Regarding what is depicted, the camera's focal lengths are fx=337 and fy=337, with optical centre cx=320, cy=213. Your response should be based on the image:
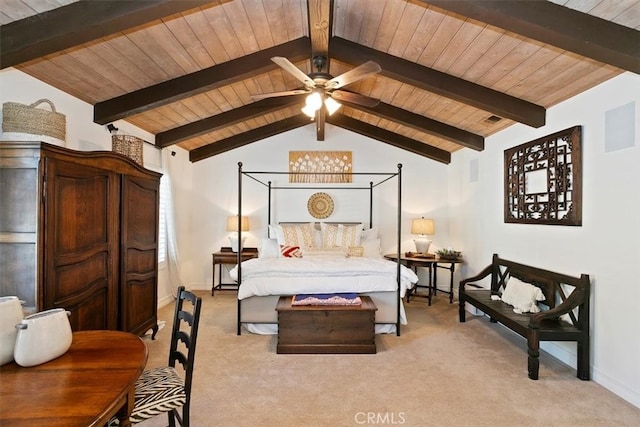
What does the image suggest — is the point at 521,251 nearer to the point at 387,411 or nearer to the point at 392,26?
the point at 387,411

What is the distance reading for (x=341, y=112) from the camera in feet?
19.1

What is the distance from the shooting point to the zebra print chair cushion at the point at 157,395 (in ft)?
5.27

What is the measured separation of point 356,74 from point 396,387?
2.63 metres

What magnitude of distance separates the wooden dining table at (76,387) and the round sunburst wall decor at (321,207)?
15.6 ft

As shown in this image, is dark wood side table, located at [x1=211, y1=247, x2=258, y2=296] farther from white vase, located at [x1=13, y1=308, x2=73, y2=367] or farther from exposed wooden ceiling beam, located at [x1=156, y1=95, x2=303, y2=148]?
white vase, located at [x1=13, y1=308, x2=73, y2=367]

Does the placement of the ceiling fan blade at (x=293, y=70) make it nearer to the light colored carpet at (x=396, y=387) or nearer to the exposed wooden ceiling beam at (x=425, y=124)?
the exposed wooden ceiling beam at (x=425, y=124)

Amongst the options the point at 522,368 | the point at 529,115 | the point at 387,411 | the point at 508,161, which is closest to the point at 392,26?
the point at 529,115

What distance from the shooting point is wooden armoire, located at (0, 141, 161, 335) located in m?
2.15

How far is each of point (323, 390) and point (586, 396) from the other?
6.71ft

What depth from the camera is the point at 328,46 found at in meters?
3.34

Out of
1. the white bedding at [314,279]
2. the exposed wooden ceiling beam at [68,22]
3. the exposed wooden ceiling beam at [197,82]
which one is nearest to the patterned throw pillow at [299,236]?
the white bedding at [314,279]

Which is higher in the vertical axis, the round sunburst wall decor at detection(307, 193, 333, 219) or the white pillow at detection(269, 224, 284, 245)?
the round sunburst wall decor at detection(307, 193, 333, 219)

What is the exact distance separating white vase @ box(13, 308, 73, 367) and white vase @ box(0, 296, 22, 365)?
0.11 feet

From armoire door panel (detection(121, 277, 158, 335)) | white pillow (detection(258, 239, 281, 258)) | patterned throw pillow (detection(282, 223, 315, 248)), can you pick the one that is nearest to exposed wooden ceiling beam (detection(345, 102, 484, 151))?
patterned throw pillow (detection(282, 223, 315, 248))
